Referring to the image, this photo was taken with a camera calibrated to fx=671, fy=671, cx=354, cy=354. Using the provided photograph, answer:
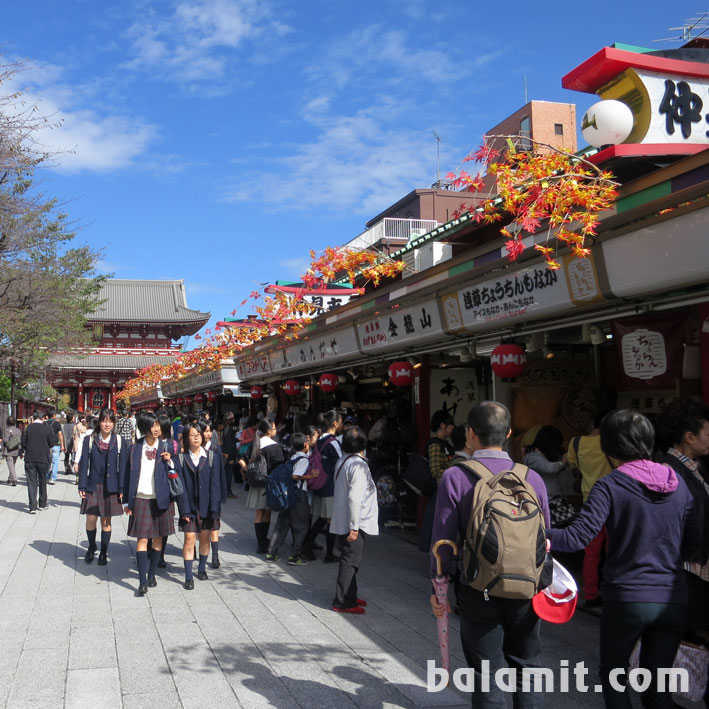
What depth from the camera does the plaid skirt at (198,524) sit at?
7.00 m

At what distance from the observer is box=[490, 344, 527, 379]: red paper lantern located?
6.96 metres

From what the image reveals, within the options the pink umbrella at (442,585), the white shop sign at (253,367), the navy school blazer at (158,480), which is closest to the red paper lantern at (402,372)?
the navy school blazer at (158,480)

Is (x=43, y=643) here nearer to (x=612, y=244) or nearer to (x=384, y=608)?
(x=384, y=608)

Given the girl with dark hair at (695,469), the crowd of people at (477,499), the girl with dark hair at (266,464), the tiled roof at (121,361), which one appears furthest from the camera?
the tiled roof at (121,361)

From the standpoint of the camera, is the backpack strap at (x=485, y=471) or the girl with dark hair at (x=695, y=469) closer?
the backpack strap at (x=485, y=471)

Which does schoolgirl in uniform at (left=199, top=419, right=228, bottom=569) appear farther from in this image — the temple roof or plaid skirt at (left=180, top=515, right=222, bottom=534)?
the temple roof

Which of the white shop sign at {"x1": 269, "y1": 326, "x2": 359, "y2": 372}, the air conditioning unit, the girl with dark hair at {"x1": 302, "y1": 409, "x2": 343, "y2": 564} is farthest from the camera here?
the air conditioning unit

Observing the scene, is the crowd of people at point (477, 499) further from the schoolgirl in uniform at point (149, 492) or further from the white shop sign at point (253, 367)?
the white shop sign at point (253, 367)

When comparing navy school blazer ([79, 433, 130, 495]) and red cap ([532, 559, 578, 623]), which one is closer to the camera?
red cap ([532, 559, 578, 623])

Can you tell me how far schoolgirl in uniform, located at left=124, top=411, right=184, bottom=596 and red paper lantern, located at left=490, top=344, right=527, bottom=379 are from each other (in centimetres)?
352

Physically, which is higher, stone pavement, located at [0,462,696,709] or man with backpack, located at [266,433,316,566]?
man with backpack, located at [266,433,316,566]

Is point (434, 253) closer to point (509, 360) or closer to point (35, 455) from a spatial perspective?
point (509, 360)

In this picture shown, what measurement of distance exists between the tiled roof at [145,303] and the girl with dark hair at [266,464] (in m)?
42.1

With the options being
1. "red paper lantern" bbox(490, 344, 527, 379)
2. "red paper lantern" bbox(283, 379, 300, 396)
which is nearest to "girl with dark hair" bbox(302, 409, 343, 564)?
"red paper lantern" bbox(490, 344, 527, 379)
